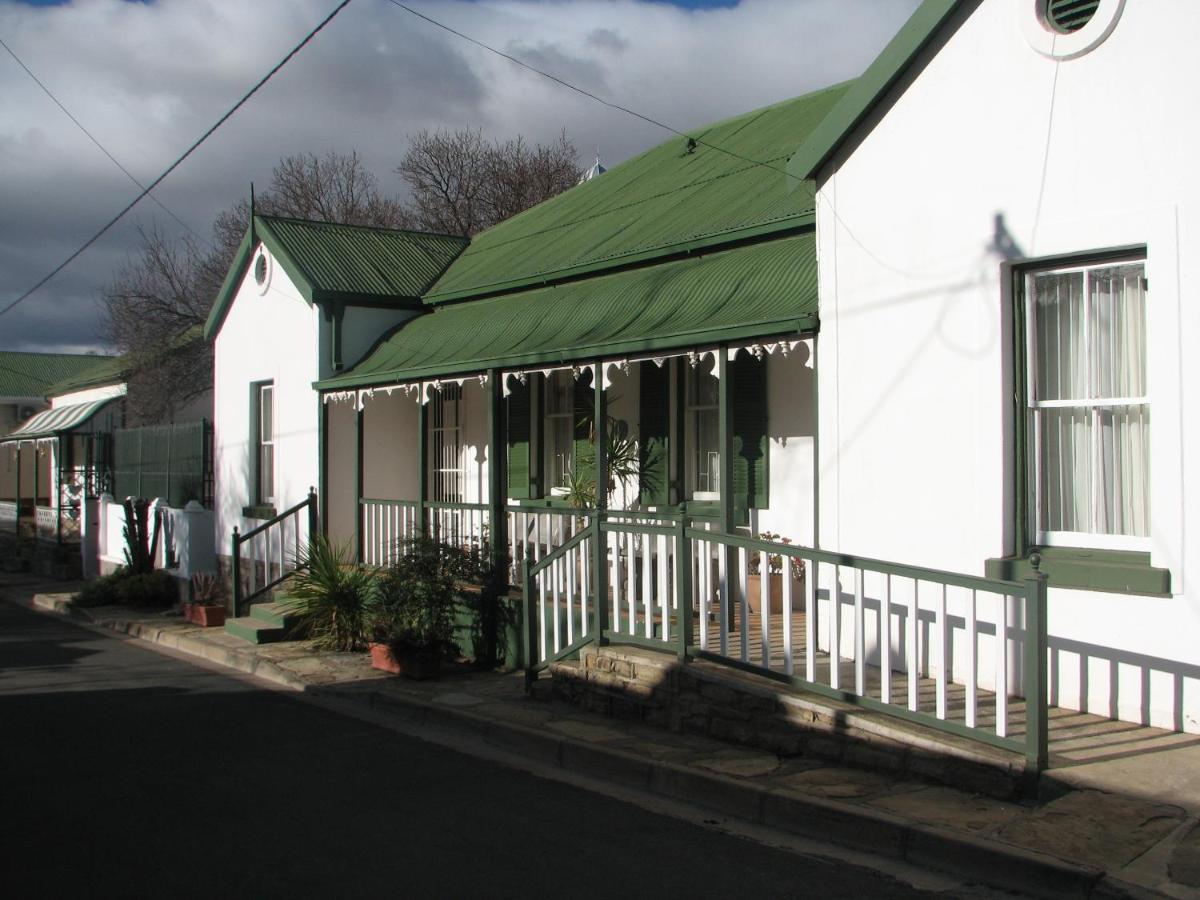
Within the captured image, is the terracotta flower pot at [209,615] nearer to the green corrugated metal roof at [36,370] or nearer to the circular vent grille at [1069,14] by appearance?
the circular vent grille at [1069,14]

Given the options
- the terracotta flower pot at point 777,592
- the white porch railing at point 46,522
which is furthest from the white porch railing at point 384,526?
the white porch railing at point 46,522

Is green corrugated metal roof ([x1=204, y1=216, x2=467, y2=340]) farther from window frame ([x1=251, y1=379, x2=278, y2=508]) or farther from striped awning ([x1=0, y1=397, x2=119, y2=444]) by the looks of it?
striped awning ([x1=0, y1=397, x2=119, y2=444])

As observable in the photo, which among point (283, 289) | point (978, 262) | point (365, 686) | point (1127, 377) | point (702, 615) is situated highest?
point (283, 289)

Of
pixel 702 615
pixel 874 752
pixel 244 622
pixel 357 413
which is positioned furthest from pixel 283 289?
pixel 874 752

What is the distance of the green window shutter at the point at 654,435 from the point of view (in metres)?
12.2

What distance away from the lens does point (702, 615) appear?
7902 mm

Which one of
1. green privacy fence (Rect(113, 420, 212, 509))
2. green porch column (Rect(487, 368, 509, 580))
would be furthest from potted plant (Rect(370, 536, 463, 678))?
green privacy fence (Rect(113, 420, 212, 509))

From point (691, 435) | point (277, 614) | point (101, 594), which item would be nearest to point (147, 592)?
point (101, 594)

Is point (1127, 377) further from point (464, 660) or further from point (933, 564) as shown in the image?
point (464, 660)

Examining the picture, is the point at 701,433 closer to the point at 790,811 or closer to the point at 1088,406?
the point at 1088,406

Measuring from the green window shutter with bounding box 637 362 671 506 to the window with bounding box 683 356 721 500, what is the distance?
0.71 ft

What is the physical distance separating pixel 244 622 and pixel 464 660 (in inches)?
140

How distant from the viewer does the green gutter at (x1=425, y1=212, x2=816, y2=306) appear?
10.8 metres

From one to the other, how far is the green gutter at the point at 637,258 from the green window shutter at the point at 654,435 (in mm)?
1180
